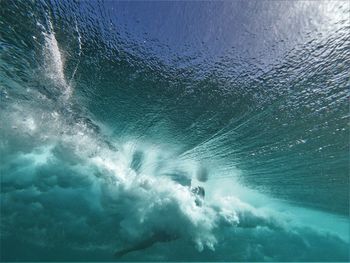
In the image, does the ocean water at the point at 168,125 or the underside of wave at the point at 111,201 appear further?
the underside of wave at the point at 111,201

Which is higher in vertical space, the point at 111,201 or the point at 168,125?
the point at 168,125

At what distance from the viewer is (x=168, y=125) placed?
32.7 ft

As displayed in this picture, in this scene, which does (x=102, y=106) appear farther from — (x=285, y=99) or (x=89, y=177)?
(x=89, y=177)

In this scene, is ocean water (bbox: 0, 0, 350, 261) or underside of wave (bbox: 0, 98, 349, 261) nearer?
ocean water (bbox: 0, 0, 350, 261)

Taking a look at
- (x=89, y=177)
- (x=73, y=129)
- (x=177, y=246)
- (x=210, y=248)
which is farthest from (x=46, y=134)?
(x=210, y=248)

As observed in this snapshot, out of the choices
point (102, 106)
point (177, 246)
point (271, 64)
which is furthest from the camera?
point (177, 246)

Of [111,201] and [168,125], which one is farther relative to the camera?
[111,201]

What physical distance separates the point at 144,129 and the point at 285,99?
18.2ft

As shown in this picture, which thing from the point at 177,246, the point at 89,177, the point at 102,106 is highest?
the point at 102,106

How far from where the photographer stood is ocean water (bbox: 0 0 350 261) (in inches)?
209

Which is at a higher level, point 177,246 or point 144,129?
point 144,129

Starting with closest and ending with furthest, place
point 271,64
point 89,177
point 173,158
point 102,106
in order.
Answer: point 271,64, point 102,106, point 173,158, point 89,177

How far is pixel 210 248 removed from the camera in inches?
902

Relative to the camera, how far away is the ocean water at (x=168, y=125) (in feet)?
17.4
